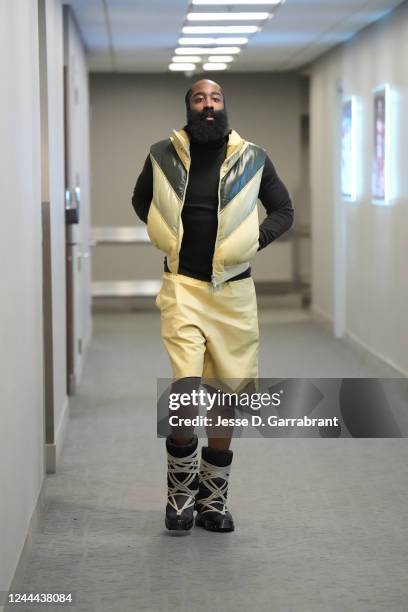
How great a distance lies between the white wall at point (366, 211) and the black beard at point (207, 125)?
3.73 metres

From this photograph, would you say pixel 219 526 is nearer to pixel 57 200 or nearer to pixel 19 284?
pixel 19 284

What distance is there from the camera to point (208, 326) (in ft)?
13.4

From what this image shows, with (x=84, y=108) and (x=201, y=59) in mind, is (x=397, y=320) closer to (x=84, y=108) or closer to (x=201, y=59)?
(x=84, y=108)

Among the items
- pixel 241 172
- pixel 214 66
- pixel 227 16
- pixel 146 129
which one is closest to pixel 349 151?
pixel 227 16

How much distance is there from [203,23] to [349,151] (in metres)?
1.93

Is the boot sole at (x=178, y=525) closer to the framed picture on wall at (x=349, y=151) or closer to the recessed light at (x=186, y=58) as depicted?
the framed picture on wall at (x=349, y=151)

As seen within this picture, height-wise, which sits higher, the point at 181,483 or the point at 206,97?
the point at 206,97

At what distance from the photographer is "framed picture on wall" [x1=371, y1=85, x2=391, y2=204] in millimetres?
7945

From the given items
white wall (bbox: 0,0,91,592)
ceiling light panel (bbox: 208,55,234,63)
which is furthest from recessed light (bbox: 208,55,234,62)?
white wall (bbox: 0,0,91,592)

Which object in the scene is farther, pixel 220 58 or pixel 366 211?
pixel 220 58

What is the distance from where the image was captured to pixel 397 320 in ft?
26.0

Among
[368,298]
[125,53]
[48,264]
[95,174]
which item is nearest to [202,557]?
[48,264]

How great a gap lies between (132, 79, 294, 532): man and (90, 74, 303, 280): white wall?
9368 millimetres

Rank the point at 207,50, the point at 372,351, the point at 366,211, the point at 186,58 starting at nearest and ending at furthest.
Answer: the point at 372,351 → the point at 366,211 → the point at 207,50 → the point at 186,58
